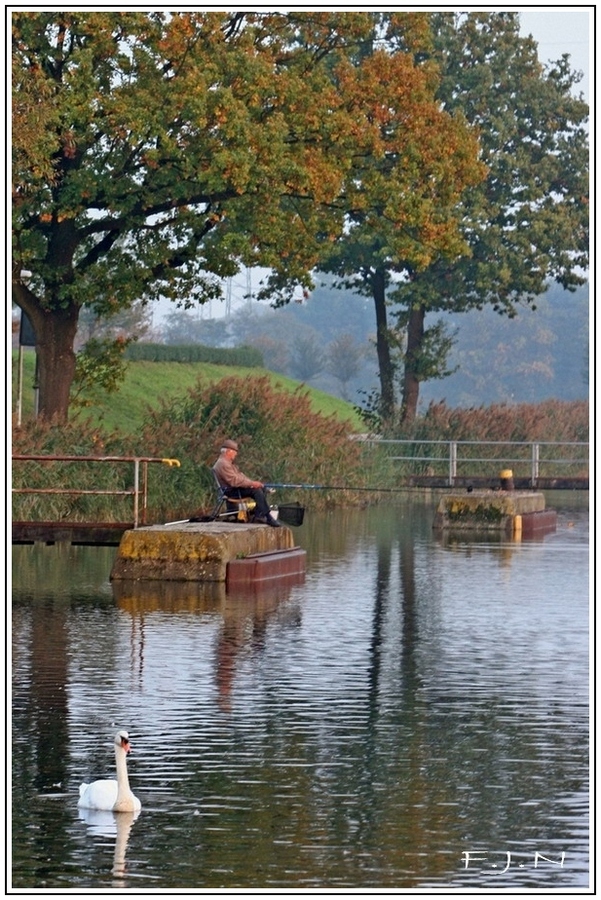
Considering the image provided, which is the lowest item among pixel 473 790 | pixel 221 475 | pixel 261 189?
pixel 473 790

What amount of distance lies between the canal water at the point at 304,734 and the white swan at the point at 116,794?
3.2 inches

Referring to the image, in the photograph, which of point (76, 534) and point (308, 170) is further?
point (308, 170)

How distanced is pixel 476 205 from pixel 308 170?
77.8 feet

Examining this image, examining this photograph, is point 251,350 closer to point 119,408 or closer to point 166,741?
point 119,408

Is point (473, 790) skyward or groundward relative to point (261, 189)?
groundward

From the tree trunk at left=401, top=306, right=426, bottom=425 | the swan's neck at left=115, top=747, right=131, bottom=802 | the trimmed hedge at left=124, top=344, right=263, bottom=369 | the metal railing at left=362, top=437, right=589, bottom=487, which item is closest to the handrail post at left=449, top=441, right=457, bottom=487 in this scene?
the metal railing at left=362, top=437, right=589, bottom=487

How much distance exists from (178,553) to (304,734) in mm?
11450

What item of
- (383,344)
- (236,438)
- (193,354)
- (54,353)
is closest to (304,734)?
(54,353)

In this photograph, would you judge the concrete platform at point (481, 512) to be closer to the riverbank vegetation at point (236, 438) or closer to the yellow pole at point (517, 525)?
the yellow pole at point (517, 525)

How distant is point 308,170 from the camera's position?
1708 inches

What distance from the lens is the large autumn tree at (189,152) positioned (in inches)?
1638

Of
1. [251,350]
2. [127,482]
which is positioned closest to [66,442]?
[127,482]
